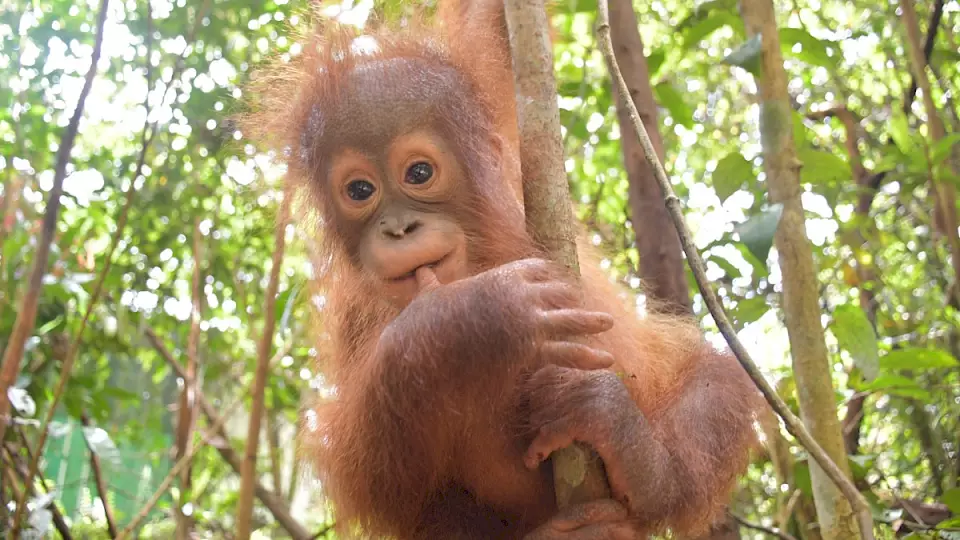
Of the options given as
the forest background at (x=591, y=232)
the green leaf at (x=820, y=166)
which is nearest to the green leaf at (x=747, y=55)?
the forest background at (x=591, y=232)

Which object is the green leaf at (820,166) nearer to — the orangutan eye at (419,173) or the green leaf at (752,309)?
the green leaf at (752,309)

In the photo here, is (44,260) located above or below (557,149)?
above

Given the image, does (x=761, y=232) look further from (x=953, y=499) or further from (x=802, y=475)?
(x=802, y=475)

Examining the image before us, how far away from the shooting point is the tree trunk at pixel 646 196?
3.04m

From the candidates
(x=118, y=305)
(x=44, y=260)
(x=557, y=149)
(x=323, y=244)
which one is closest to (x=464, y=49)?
(x=323, y=244)

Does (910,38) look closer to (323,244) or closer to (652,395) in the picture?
(652,395)

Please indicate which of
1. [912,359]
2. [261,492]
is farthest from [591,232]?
[261,492]

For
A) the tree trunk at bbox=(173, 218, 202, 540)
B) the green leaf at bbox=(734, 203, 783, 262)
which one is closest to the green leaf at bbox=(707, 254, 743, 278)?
the green leaf at bbox=(734, 203, 783, 262)

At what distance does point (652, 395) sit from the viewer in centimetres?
234

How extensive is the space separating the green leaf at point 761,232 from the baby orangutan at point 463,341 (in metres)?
0.43

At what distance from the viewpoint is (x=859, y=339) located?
7.72 ft

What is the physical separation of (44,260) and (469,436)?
4.53 feet

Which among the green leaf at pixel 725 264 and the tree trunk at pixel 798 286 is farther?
the green leaf at pixel 725 264

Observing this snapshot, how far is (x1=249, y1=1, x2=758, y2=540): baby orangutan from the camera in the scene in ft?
5.73
